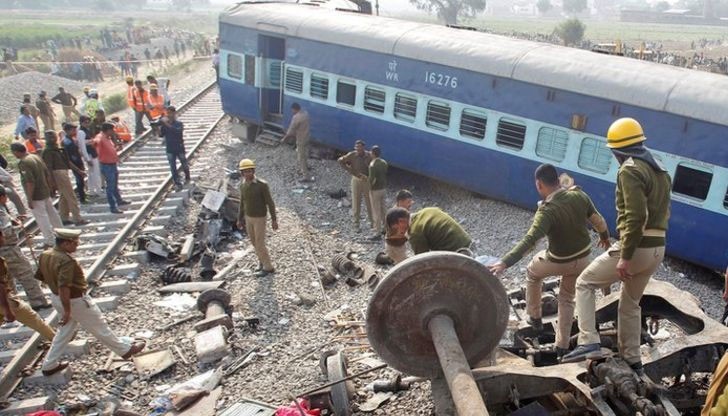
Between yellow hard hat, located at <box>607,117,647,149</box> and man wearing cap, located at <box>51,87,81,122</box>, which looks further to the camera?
man wearing cap, located at <box>51,87,81,122</box>

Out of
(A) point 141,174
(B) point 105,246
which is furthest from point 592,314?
(A) point 141,174

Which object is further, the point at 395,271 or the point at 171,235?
the point at 171,235

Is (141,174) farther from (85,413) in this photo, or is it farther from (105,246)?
(85,413)

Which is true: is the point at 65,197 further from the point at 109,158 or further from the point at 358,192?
the point at 358,192

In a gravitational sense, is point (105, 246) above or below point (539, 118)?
below

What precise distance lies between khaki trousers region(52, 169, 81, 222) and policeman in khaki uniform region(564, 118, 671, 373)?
8.41 m

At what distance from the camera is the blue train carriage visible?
8797mm

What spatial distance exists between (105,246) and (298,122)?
205 inches

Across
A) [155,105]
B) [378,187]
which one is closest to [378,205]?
[378,187]

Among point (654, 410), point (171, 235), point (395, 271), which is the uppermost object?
point (395, 271)

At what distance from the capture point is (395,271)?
14.2 feet

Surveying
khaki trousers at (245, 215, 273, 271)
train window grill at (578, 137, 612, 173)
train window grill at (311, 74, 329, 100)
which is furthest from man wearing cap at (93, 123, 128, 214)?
train window grill at (578, 137, 612, 173)

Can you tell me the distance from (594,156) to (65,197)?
29.4ft

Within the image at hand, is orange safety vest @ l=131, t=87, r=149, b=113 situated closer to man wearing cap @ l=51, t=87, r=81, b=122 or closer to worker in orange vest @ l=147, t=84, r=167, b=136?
worker in orange vest @ l=147, t=84, r=167, b=136
